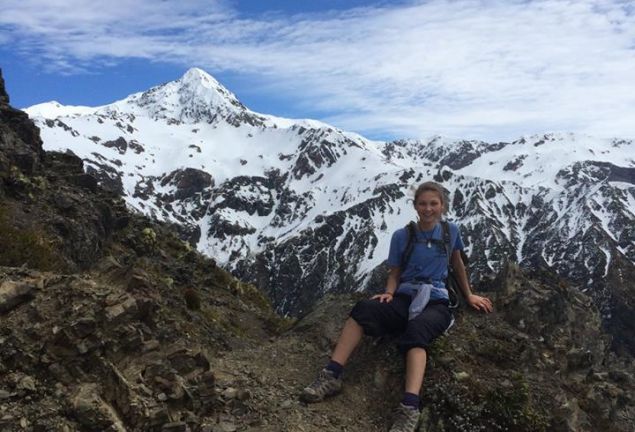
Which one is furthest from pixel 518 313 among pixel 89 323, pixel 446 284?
pixel 89 323

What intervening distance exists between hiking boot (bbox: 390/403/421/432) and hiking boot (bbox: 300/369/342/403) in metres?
1.43

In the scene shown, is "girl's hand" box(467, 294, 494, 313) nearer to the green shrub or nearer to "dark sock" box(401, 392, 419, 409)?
"dark sock" box(401, 392, 419, 409)

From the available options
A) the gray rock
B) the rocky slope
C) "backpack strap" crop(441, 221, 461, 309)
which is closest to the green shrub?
the rocky slope

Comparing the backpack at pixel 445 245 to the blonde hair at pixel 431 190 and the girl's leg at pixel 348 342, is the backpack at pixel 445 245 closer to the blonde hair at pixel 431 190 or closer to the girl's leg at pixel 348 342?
the blonde hair at pixel 431 190

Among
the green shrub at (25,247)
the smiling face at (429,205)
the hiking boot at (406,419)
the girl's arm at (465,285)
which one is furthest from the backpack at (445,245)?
the green shrub at (25,247)

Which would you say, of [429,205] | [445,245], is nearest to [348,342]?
[445,245]

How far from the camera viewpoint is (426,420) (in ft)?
32.4

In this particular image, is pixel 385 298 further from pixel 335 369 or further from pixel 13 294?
pixel 13 294

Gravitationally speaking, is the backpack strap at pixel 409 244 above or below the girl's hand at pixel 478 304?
above

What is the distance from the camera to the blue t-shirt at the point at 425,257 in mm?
11445

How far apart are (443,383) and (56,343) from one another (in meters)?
6.82

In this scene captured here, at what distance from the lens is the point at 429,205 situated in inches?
441

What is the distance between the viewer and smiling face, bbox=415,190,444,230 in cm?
1119

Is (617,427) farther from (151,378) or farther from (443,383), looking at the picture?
(151,378)
